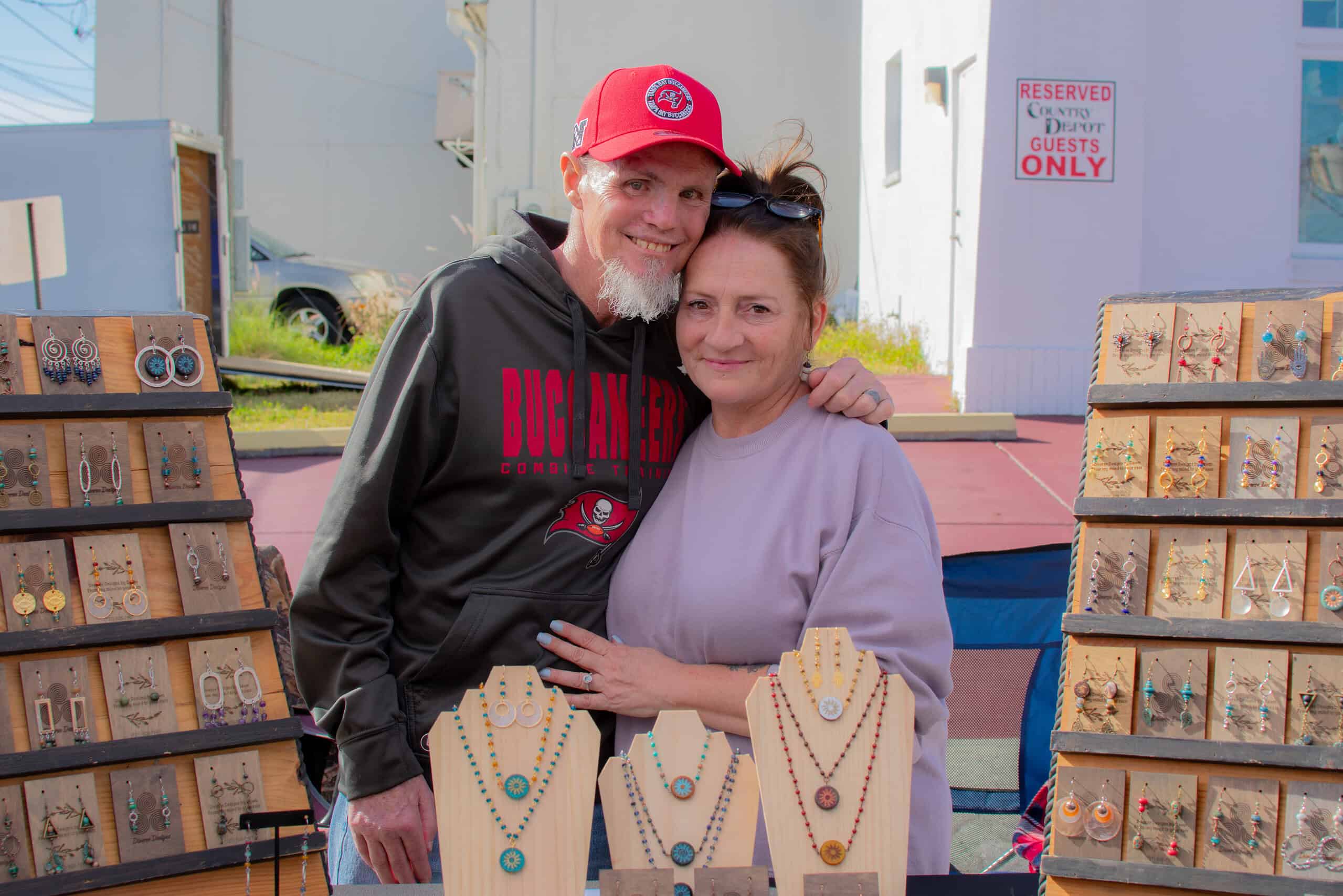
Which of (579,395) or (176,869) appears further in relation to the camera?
(579,395)

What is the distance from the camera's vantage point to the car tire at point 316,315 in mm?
13453

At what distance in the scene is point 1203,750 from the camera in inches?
69.7

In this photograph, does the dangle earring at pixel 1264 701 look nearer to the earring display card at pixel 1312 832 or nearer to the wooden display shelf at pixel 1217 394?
the earring display card at pixel 1312 832

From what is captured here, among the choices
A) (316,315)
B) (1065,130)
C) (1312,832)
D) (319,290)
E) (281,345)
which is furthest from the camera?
(319,290)

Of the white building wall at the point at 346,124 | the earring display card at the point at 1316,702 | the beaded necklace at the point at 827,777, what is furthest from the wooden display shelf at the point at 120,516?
the white building wall at the point at 346,124

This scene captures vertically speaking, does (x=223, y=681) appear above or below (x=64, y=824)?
above

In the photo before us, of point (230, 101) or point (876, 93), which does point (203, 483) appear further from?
point (230, 101)

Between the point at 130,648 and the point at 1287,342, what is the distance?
200cm

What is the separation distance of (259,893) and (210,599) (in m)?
0.50

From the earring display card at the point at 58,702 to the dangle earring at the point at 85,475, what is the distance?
0.88 feet

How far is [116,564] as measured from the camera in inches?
72.7

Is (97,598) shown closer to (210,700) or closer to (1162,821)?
(210,700)

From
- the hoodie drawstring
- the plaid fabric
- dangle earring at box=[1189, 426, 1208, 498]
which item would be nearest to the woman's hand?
the hoodie drawstring

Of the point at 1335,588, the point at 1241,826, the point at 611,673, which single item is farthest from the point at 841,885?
the point at 1335,588
